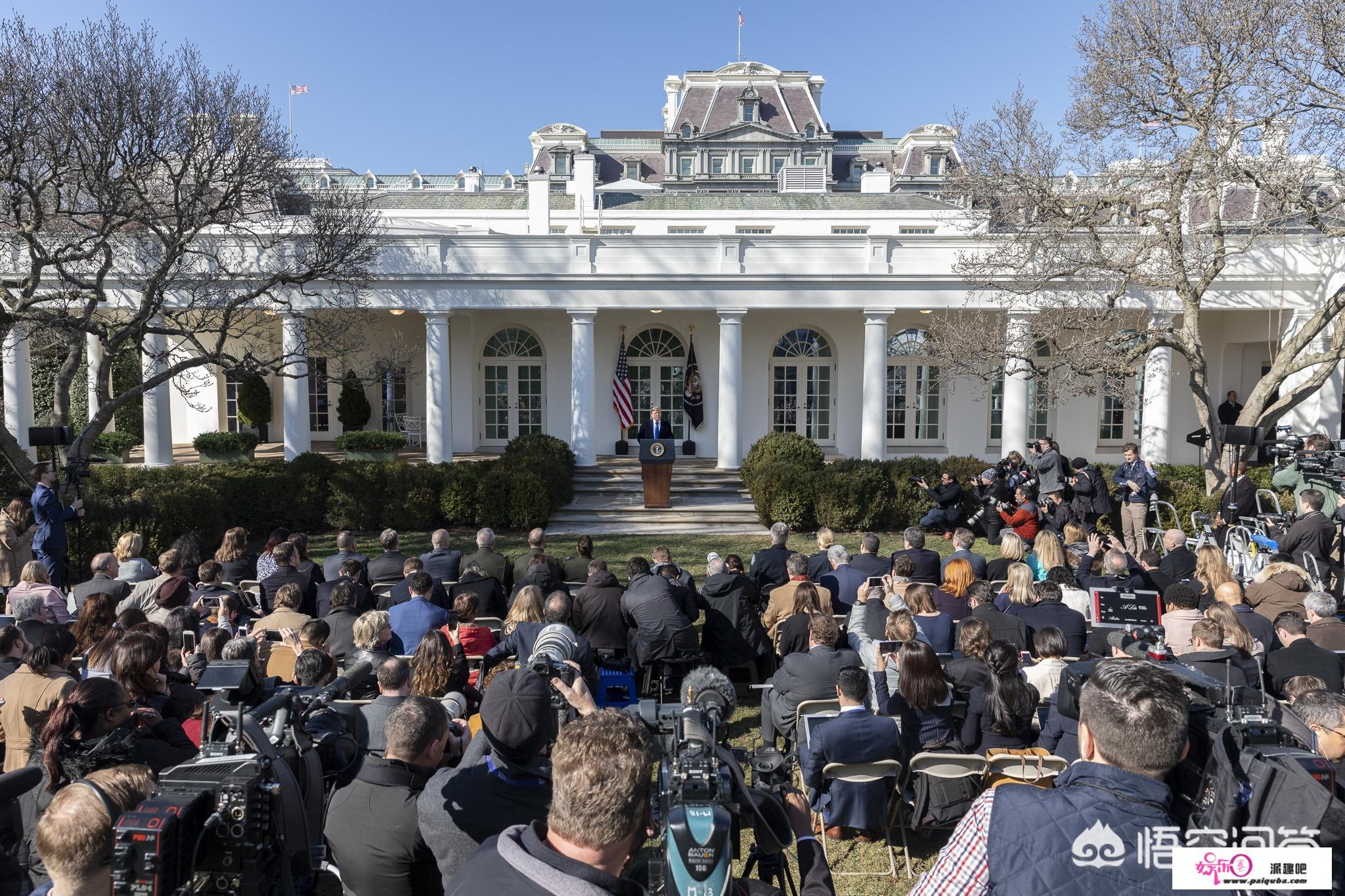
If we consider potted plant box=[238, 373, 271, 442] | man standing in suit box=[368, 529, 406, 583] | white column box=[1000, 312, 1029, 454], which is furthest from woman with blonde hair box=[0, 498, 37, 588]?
white column box=[1000, 312, 1029, 454]

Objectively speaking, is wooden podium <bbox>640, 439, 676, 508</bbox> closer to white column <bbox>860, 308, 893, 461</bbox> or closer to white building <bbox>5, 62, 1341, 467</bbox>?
white building <bbox>5, 62, 1341, 467</bbox>

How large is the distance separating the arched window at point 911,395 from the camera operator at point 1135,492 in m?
8.67

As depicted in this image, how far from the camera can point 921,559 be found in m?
9.16

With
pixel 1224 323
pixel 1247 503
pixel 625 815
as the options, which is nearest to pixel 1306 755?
pixel 625 815

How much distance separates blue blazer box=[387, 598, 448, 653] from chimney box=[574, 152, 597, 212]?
26392 millimetres

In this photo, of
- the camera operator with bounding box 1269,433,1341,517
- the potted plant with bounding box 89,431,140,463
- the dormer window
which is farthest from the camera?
the dormer window

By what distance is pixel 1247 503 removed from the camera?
13.4 meters

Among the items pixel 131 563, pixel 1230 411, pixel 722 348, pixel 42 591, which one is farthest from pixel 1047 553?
pixel 1230 411

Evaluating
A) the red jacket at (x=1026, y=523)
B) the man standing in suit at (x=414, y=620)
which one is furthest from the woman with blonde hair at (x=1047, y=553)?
the man standing in suit at (x=414, y=620)

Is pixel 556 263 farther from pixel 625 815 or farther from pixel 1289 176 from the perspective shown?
pixel 625 815

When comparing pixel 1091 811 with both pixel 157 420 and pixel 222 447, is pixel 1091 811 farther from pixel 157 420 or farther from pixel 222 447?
pixel 222 447

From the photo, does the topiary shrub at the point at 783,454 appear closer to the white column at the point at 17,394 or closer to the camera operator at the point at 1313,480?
the camera operator at the point at 1313,480

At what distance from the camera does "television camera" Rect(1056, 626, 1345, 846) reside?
91.7 inches

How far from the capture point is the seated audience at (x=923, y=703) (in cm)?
514
